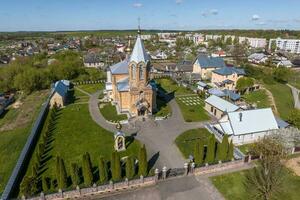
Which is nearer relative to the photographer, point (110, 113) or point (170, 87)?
point (110, 113)

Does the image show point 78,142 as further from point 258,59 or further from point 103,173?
point 258,59

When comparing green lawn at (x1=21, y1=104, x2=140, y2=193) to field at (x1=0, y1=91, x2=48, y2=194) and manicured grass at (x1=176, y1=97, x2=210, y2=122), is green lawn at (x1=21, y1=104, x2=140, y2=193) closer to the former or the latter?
field at (x1=0, y1=91, x2=48, y2=194)

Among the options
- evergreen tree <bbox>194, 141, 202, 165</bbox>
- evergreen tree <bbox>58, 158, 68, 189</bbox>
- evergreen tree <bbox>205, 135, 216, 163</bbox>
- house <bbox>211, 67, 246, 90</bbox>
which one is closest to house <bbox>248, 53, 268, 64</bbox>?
house <bbox>211, 67, 246, 90</bbox>

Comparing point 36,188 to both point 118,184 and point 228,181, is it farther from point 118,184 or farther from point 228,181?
point 228,181

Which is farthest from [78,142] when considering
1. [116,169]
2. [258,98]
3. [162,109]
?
[258,98]

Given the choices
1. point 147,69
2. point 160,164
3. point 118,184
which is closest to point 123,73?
point 147,69

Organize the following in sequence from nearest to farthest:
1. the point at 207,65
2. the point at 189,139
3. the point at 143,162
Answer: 1. the point at 143,162
2. the point at 189,139
3. the point at 207,65
